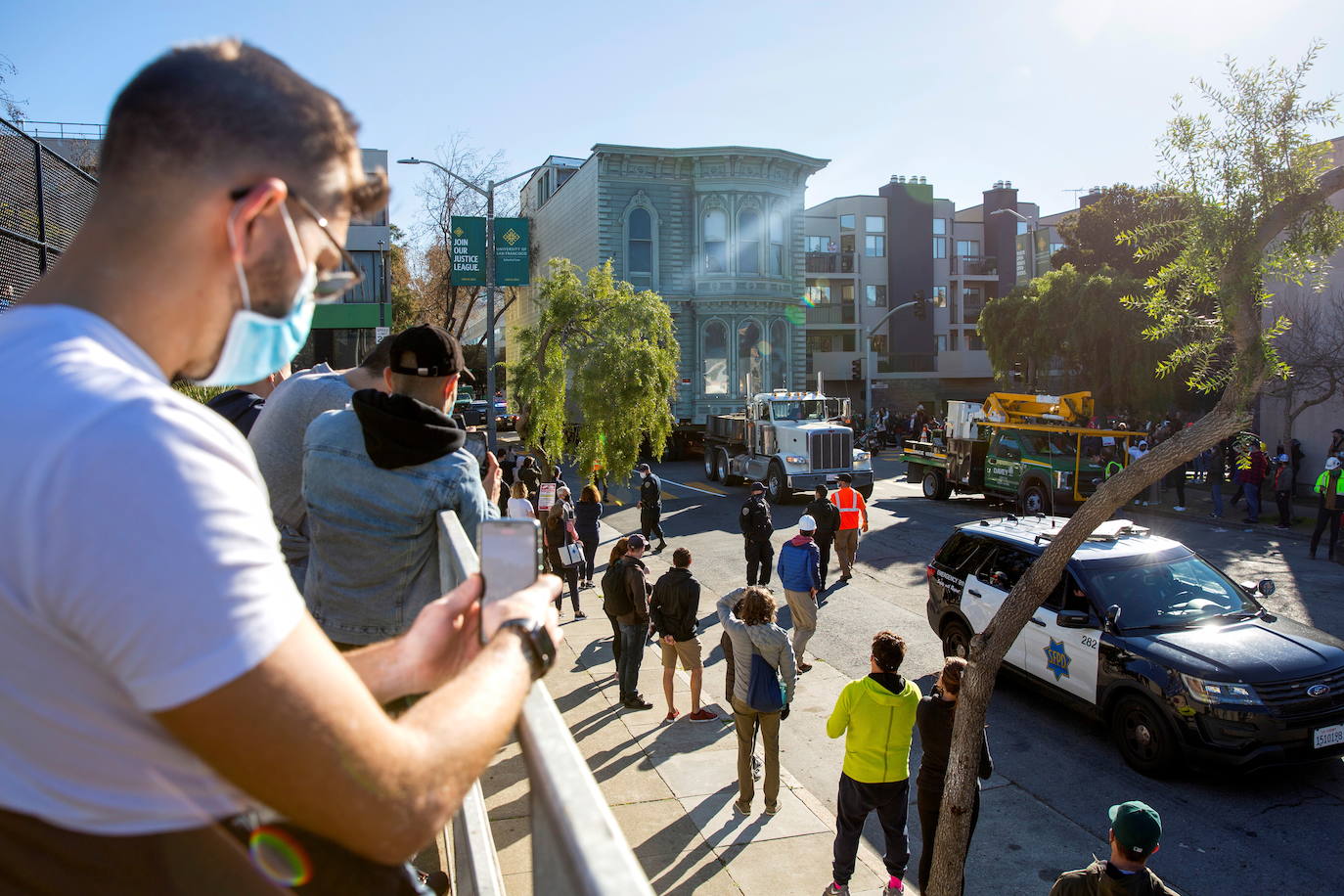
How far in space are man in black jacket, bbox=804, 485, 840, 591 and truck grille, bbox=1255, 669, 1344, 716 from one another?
744cm

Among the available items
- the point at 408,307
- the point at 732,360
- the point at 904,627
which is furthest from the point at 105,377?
the point at 408,307

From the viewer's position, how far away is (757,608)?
8102mm

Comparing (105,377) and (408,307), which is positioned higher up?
(408,307)

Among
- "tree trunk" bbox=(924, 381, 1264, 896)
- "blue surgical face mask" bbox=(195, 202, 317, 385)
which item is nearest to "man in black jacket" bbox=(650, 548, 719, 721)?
"tree trunk" bbox=(924, 381, 1264, 896)

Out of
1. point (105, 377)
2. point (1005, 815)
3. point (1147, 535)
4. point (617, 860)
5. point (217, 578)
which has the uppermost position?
point (105, 377)

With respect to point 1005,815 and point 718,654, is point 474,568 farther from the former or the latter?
point 718,654

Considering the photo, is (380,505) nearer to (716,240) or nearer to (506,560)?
(506,560)

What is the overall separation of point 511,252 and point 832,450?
30.4 ft

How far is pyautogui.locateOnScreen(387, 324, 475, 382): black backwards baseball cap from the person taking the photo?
2.94 metres

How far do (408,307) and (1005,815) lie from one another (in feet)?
138

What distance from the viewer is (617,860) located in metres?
0.99

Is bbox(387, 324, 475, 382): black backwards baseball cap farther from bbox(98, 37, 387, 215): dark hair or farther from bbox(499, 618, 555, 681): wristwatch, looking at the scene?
bbox(98, 37, 387, 215): dark hair

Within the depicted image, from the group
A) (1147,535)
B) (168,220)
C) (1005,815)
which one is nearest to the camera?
(168,220)

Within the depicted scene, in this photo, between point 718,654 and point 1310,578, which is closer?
point 718,654
